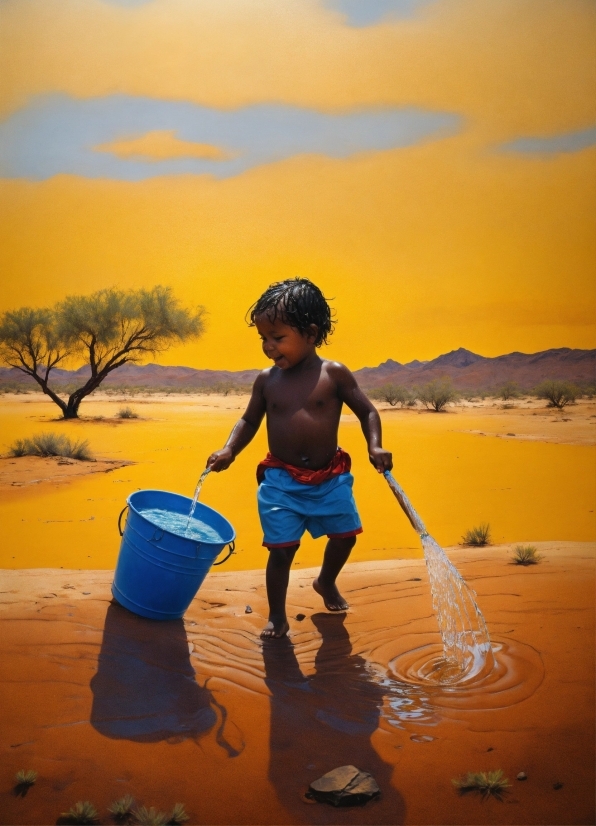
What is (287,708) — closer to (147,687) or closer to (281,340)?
(147,687)

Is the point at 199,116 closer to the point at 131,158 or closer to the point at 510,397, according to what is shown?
the point at 131,158

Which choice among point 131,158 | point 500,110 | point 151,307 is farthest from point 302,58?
point 151,307

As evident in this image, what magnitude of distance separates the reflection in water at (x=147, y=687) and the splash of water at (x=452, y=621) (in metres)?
0.90

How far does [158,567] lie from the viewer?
2947 millimetres

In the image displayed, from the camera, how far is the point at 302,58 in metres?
5.89

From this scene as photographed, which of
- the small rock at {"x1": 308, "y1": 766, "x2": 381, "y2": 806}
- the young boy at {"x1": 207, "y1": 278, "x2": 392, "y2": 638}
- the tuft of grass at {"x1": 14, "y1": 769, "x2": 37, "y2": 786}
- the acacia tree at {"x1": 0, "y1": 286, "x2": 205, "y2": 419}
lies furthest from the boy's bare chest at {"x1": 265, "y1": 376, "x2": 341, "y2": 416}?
the acacia tree at {"x1": 0, "y1": 286, "x2": 205, "y2": 419}

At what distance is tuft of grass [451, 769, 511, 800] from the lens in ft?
6.23

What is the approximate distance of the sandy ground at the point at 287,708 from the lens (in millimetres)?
1879

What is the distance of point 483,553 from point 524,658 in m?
1.56

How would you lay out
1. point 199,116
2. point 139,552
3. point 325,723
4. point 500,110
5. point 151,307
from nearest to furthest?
1. point 325,723
2. point 139,552
3. point 199,116
4. point 500,110
5. point 151,307

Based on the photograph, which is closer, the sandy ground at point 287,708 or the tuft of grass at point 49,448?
the sandy ground at point 287,708

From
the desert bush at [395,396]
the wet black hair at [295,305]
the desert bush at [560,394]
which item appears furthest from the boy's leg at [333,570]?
the desert bush at [395,396]

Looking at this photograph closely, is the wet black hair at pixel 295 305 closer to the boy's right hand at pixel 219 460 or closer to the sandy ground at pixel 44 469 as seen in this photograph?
the boy's right hand at pixel 219 460

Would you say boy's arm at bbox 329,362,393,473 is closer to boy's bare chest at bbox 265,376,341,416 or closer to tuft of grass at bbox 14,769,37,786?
boy's bare chest at bbox 265,376,341,416
